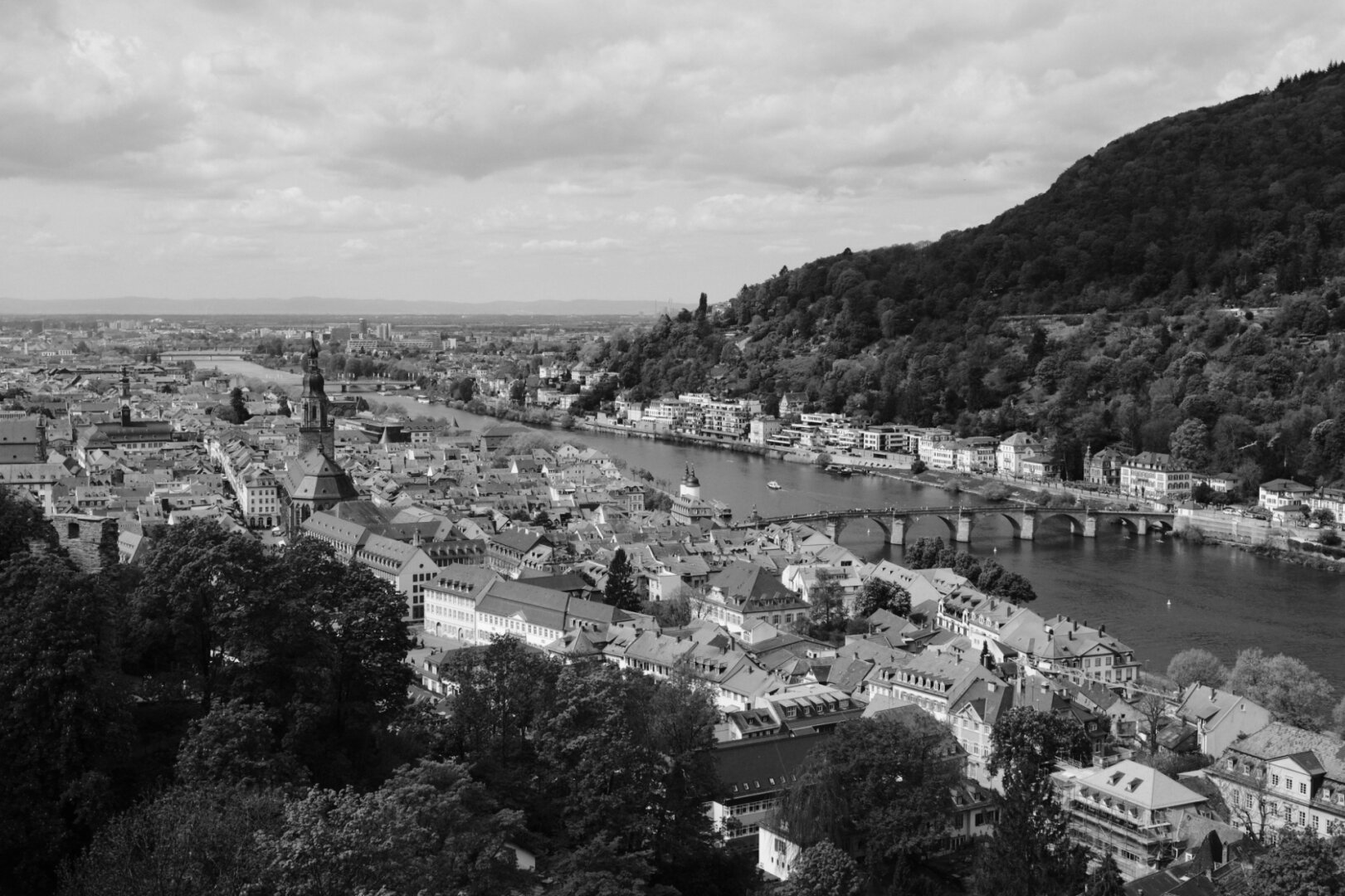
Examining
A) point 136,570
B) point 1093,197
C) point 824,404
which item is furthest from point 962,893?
point 1093,197

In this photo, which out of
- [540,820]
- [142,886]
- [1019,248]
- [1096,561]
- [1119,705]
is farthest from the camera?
[1019,248]

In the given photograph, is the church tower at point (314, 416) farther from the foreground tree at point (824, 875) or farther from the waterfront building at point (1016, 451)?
the foreground tree at point (824, 875)

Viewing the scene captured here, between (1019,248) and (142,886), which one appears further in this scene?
(1019,248)

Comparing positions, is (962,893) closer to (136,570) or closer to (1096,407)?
(136,570)

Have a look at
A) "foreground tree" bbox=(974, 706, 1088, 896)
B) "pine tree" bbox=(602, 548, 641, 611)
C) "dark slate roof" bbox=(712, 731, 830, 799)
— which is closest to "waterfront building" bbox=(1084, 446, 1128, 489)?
"pine tree" bbox=(602, 548, 641, 611)

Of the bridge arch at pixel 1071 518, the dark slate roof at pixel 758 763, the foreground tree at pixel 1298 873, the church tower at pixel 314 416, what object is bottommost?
the bridge arch at pixel 1071 518

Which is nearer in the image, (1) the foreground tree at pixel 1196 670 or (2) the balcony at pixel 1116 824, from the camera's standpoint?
(2) the balcony at pixel 1116 824

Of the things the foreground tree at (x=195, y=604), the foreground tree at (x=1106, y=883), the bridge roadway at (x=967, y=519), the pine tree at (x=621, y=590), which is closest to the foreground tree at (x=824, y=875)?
the foreground tree at (x=1106, y=883)
